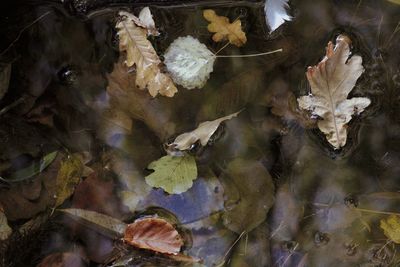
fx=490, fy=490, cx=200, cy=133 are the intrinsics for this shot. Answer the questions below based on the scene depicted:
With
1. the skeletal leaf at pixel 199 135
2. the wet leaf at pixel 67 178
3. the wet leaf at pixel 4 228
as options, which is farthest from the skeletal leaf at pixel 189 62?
the wet leaf at pixel 4 228

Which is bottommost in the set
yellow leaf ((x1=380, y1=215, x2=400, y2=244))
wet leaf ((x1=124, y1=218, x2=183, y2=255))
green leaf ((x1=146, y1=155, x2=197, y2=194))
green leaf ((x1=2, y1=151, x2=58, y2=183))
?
yellow leaf ((x1=380, y1=215, x2=400, y2=244))

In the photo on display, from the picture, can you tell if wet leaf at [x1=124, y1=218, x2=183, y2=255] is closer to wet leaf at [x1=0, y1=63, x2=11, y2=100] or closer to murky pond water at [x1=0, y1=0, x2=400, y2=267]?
murky pond water at [x1=0, y1=0, x2=400, y2=267]

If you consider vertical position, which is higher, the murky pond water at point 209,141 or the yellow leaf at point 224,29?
the yellow leaf at point 224,29

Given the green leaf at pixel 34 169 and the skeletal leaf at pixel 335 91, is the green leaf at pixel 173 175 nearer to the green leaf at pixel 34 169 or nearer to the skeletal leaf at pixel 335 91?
the green leaf at pixel 34 169

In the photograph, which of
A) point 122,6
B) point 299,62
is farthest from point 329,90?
point 122,6

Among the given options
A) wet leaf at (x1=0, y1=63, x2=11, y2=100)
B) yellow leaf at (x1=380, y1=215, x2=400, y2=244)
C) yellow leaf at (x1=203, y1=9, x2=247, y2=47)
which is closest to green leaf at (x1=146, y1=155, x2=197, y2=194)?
yellow leaf at (x1=203, y1=9, x2=247, y2=47)

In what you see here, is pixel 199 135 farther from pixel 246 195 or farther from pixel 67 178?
pixel 67 178

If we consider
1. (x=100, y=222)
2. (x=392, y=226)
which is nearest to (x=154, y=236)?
(x=100, y=222)
